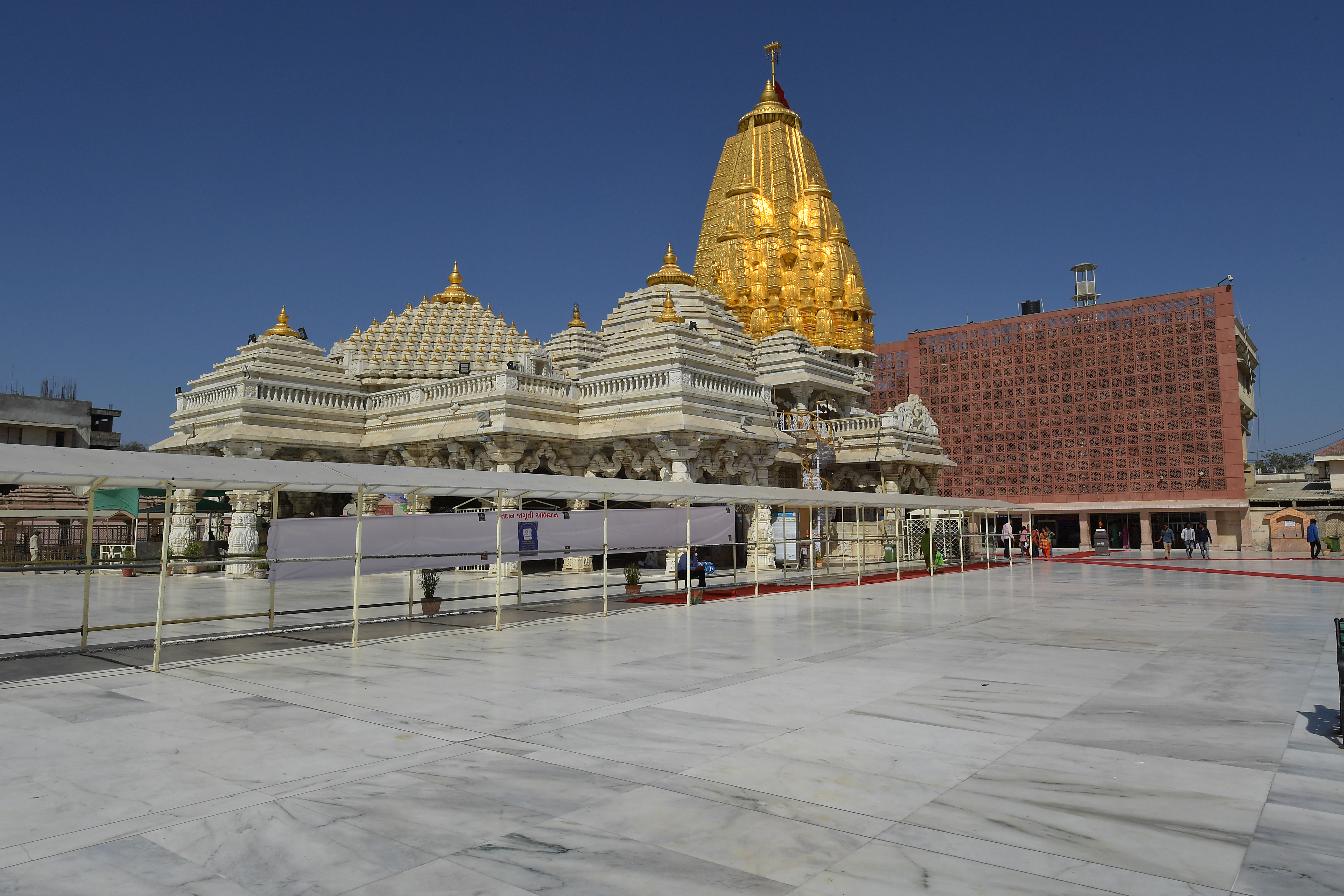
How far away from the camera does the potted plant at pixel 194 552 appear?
90.6 feet

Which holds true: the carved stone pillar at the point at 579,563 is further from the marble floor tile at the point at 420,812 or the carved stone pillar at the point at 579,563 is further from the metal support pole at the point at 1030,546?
the marble floor tile at the point at 420,812

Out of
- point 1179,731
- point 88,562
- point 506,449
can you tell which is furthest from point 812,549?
point 88,562

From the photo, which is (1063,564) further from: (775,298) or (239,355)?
(239,355)

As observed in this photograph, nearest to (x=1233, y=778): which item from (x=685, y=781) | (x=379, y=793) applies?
(x=685, y=781)

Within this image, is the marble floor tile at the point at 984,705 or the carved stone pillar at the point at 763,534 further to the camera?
the carved stone pillar at the point at 763,534

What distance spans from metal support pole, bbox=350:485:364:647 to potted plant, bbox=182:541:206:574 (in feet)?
54.3

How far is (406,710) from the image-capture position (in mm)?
7992

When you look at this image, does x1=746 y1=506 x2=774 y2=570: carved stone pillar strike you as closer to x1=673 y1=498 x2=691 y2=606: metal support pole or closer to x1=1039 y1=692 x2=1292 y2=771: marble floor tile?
x1=673 y1=498 x2=691 y2=606: metal support pole

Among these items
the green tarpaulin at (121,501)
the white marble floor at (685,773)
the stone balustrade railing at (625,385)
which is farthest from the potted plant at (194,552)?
the white marble floor at (685,773)

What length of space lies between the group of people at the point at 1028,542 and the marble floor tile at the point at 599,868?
2799 centimetres

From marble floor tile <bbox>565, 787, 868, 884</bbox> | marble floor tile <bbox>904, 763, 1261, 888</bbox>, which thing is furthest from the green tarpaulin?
marble floor tile <bbox>904, 763, 1261, 888</bbox>

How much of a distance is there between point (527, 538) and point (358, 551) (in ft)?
11.6

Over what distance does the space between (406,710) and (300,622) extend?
819 cm

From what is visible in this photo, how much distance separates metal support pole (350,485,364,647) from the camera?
12.0m
